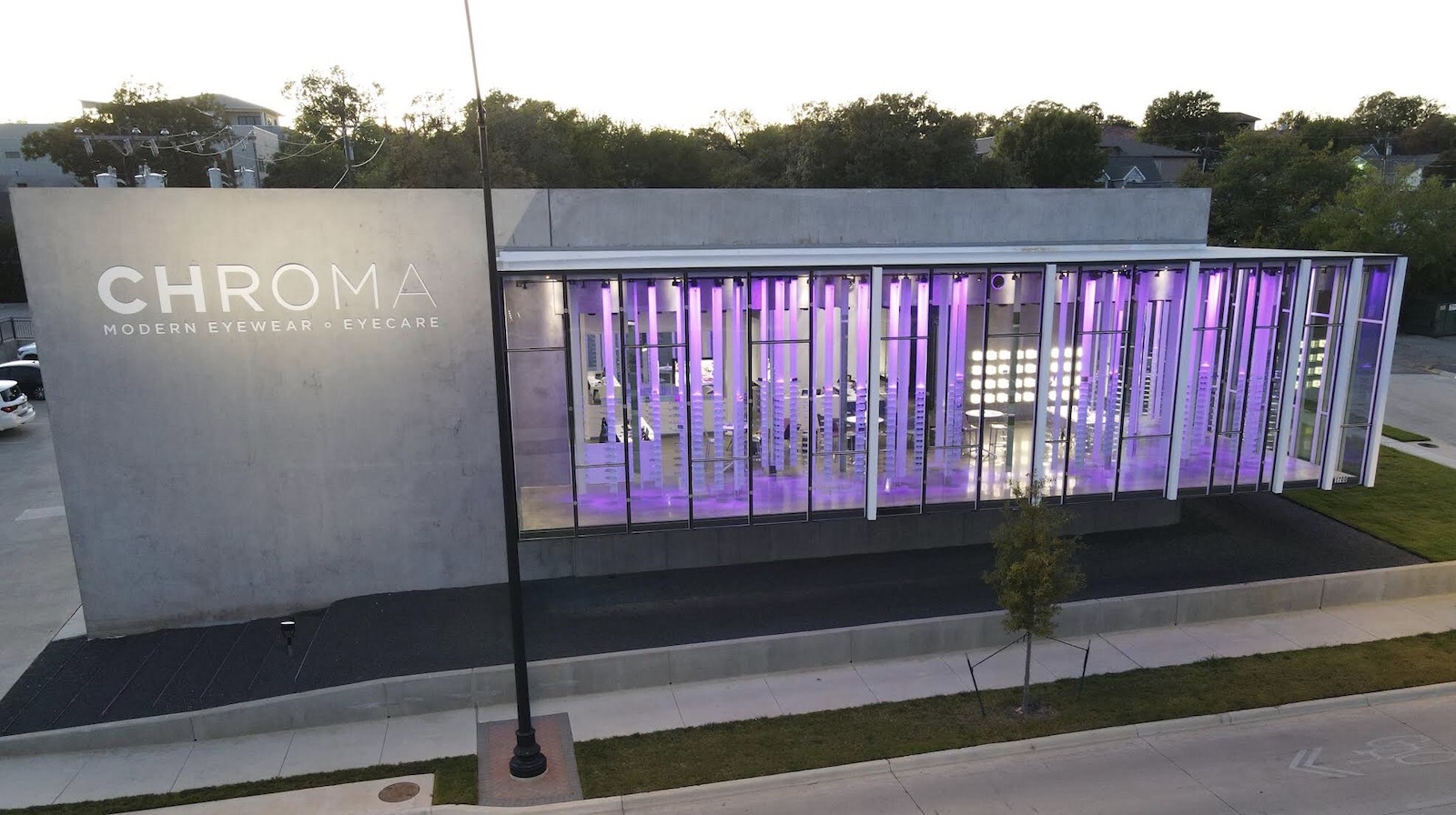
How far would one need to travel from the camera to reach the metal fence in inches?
1614

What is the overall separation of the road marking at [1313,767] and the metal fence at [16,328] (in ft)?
157

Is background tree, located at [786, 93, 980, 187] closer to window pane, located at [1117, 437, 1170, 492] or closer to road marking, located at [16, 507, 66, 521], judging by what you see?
window pane, located at [1117, 437, 1170, 492]

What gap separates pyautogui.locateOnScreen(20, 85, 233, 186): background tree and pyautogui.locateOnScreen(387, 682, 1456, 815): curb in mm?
64026

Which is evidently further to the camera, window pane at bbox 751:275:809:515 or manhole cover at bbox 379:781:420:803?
window pane at bbox 751:275:809:515

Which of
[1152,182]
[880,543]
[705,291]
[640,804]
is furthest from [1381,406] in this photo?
[1152,182]

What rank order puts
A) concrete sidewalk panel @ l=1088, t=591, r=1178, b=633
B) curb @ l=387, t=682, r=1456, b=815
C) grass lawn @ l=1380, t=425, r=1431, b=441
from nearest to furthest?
1. curb @ l=387, t=682, r=1456, b=815
2. concrete sidewalk panel @ l=1088, t=591, r=1178, b=633
3. grass lawn @ l=1380, t=425, r=1431, b=441

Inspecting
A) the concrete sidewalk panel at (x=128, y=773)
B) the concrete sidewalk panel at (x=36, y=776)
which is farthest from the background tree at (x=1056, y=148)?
the concrete sidewalk panel at (x=36, y=776)

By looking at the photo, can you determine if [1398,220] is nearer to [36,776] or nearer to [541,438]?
[541,438]

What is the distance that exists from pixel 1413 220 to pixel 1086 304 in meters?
37.4

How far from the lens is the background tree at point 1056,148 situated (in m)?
64.3

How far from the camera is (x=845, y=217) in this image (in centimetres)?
1988

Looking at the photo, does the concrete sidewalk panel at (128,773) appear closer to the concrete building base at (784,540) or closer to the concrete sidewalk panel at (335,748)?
the concrete sidewalk panel at (335,748)

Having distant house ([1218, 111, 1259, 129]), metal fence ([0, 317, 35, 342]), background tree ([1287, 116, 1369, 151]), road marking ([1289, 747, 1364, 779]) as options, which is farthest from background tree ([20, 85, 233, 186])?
distant house ([1218, 111, 1259, 129])

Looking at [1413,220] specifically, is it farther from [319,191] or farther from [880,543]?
[319,191]
